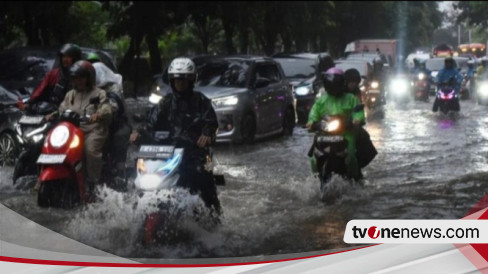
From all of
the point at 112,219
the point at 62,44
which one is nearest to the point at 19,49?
the point at 62,44

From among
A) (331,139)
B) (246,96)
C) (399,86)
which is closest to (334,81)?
(331,139)

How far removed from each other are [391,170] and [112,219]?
108 inches

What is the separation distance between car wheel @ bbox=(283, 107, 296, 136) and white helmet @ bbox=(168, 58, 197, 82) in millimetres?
6729

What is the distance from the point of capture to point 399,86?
Answer: 18.4 m

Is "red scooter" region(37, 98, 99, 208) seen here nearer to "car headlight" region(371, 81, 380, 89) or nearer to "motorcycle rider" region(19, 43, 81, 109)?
"motorcycle rider" region(19, 43, 81, 109)

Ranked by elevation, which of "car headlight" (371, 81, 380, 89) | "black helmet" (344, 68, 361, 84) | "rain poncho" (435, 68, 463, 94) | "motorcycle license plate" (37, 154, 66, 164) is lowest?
"car headlight" (371, 81, 380, 89)

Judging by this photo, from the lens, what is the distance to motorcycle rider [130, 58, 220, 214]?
4355 mm

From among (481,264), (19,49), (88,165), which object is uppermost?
(19,49)

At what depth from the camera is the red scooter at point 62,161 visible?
5.01 m

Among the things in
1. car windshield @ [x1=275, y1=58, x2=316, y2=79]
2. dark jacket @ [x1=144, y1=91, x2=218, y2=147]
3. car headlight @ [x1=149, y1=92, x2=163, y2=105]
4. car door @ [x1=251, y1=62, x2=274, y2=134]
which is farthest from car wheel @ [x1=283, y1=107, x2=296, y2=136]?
car headlight @ [x1=149, y1=92, x2=163, y2=105]

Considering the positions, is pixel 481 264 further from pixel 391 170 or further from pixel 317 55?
pixel 317 55

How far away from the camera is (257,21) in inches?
191

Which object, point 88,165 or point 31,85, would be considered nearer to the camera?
point 88,165

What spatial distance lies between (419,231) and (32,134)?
4047mm
